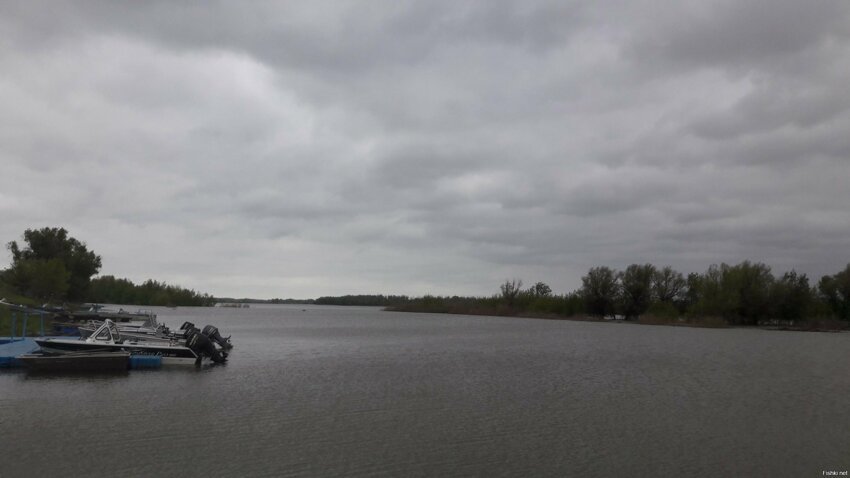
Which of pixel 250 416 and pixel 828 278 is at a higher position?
pixel 828 278

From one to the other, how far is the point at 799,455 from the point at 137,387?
2494cm

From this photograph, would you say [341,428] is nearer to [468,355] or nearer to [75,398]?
[75,398]

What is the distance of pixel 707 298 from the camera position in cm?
10331

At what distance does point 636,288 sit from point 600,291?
7.67 metres

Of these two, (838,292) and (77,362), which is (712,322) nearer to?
(838,292)

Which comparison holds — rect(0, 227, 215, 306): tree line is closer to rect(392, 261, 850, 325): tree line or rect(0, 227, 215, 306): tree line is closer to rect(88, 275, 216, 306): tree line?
rect(88, 275, 216, 306): tree line

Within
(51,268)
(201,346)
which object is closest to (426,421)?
(201,346)

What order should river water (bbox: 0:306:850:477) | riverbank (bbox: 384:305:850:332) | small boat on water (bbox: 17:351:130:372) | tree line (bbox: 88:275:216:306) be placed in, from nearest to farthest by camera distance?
1. river water (bbox: 0:306:850:477)
2. small boat on water (bbox: 17:351:130:372)
3. riverbank (bbox: 384:305:850:332)
4. tree line (bbox: 88:275:216:306)

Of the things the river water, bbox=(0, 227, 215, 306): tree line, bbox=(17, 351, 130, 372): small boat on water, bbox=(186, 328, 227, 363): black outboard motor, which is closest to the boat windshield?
bbox=(17, 351, 130, 372): small boat on water

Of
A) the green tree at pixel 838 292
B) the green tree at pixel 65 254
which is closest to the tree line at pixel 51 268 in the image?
the green tree at pixel 65 254

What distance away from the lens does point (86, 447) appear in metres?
15.9

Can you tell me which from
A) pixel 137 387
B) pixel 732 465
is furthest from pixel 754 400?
pixel 137 387

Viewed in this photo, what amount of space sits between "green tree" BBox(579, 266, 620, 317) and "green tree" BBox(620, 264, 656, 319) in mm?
2101

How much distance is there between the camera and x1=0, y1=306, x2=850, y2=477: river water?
593 inches
